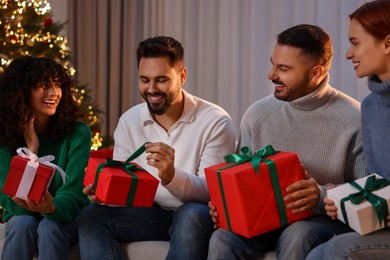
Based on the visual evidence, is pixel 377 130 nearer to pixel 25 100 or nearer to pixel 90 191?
pixel 90 191

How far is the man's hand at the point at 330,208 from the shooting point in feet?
7.71

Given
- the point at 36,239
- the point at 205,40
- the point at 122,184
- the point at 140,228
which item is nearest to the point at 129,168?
the point at 122,184

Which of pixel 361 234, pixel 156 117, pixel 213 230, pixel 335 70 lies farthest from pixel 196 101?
pixel 335 70

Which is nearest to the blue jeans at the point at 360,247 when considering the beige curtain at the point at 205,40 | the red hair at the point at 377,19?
the red hair at the point at 377,19

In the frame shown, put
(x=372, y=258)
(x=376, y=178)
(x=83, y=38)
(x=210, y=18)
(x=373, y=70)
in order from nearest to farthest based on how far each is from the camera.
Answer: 1. (x=372, y=258)
2. (x=376, y=178)
3. (x=373, y=70)
4. (x=210, y=18)
5. (x=83, y=38)

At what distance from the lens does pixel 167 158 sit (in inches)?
103

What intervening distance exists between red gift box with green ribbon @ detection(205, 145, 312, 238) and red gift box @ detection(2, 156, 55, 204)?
0.61 meters

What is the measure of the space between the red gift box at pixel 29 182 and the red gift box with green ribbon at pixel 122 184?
18 centimetres

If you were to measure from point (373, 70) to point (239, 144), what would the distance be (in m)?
0.69

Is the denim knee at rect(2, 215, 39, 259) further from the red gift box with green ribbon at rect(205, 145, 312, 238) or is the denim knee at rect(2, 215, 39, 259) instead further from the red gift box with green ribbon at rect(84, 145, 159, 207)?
the red gift box with green ribbon at rect(205, 145, 312, 238)

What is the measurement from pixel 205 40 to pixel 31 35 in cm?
127

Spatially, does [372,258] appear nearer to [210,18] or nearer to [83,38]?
[210,18]

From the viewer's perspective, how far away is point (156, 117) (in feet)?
9.85

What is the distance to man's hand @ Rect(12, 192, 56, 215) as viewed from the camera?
2654mm
